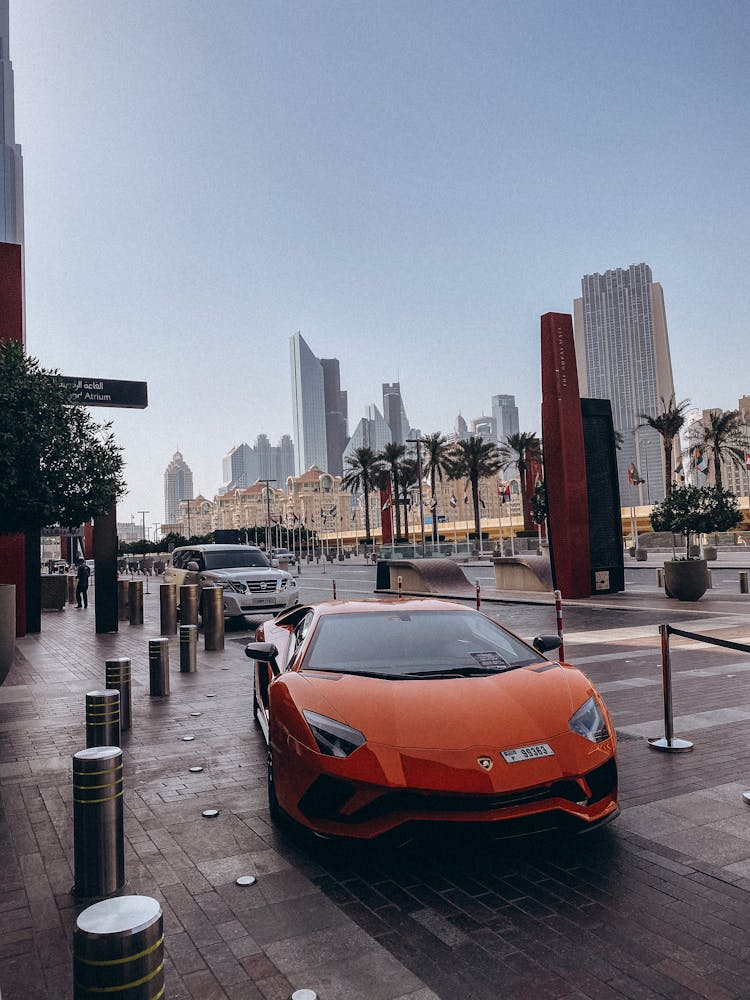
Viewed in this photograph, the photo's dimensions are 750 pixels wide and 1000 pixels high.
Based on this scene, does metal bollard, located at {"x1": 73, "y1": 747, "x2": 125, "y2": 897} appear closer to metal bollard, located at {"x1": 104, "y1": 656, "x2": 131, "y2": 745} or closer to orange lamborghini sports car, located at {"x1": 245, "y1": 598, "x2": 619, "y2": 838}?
orange lamborghini sports car, located at {"x1": 245, "y1": 598, "x2": 619, "y2": 838}

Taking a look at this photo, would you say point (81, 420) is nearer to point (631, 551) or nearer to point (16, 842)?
point (16, 842)

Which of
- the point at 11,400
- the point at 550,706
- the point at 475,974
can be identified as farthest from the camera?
the point at 11,400

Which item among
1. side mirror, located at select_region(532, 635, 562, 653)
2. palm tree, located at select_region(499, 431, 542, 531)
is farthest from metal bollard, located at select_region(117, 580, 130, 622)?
palm tree, located at select_region(499, 431, 542, 531)

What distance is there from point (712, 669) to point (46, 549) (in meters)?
65.4

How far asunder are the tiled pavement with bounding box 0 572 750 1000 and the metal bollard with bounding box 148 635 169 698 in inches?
99.5

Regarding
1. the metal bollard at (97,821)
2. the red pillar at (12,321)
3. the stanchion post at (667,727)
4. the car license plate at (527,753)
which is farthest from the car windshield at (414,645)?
the red pillar at (12,321)

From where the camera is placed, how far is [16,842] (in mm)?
4523

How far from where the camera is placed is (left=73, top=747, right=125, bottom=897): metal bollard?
3.65 meters

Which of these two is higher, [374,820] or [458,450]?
[458,450]

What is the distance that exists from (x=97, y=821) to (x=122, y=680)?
12.5 ft

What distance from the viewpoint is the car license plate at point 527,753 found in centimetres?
373

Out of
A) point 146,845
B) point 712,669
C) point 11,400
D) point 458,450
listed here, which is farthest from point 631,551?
point 146,845

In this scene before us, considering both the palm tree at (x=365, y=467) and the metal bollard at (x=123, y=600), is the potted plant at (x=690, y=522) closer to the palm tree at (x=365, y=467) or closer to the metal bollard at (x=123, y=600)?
the metal bollard at (x=123, y=600)

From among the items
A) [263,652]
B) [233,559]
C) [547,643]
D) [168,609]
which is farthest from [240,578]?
[547,643]
